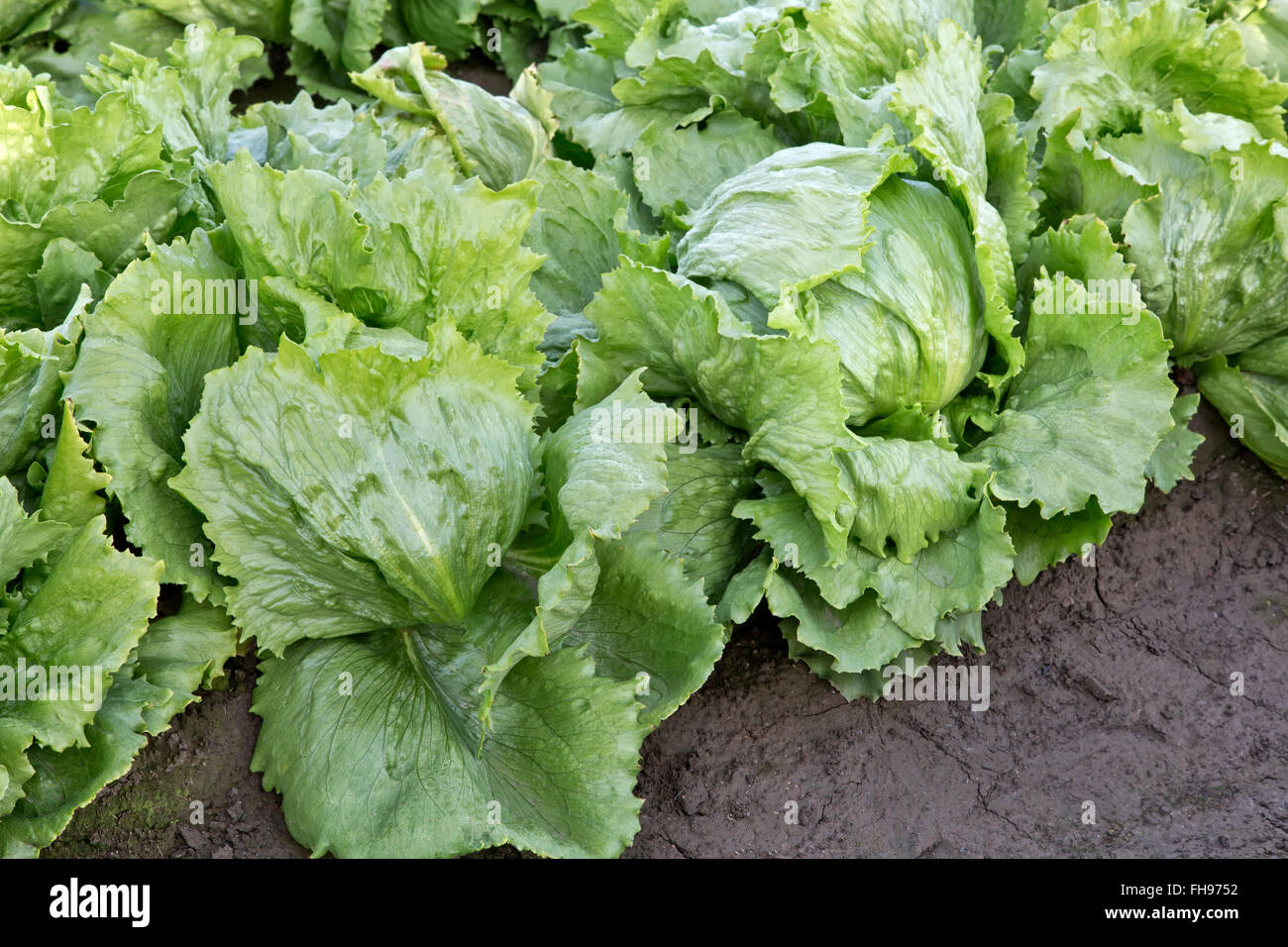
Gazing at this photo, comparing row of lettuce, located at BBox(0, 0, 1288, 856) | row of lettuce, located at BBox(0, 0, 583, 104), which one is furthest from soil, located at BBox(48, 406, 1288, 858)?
row of lettuce, located at BBox(0, 0, 583, 104)

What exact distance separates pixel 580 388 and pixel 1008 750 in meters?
1.94

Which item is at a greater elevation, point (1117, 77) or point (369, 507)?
point (1117, 77)

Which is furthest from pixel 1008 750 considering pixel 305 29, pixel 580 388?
pixel 305 29

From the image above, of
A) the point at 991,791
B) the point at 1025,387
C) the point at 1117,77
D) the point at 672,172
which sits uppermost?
the point at 1117,77

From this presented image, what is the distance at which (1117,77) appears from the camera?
5059mm

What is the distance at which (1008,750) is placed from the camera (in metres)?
4.41

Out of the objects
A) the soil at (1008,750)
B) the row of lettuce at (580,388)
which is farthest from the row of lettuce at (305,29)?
the soil at (1008,750)

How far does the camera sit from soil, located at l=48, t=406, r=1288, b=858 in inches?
161

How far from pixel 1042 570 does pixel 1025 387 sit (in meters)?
0.71

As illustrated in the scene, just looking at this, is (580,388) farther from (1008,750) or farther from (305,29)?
(305,29)

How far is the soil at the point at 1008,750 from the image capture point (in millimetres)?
4098

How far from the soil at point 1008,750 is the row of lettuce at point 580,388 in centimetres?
23

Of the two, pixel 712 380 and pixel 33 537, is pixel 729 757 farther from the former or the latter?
pixel 33 537

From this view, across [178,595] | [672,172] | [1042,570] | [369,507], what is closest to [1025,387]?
[1042,570]
